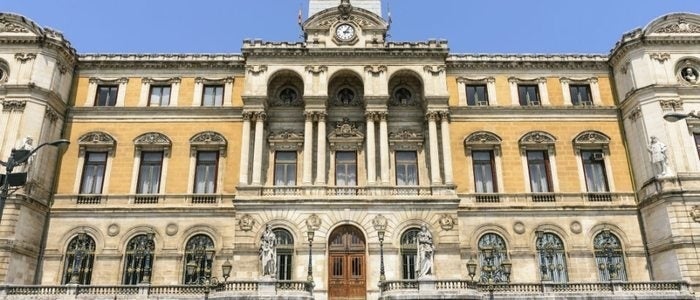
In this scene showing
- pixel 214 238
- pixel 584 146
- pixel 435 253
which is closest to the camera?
pixel 435 253

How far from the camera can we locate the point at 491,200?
98.9 feet

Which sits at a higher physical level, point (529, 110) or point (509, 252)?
point (529, 110)

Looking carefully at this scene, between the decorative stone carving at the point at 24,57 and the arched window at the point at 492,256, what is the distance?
26816 mm

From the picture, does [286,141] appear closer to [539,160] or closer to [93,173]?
[93,173]

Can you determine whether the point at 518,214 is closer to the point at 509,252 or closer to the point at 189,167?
the point at 509,252

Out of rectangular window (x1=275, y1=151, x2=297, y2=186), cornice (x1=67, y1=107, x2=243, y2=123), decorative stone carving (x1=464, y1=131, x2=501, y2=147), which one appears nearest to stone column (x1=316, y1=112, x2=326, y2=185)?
rectangular window (x1=275, y1=151, x2=297, y2=186)

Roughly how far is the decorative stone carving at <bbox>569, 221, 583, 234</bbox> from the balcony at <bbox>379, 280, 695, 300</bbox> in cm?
475

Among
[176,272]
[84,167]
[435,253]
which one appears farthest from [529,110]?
[84,167]

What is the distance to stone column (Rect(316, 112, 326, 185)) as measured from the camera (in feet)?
96.5

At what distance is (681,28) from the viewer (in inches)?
1245

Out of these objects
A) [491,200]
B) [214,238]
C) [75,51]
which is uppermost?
[75,51]

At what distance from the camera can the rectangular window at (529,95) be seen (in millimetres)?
32625

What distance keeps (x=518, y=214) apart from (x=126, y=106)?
76.2 ft

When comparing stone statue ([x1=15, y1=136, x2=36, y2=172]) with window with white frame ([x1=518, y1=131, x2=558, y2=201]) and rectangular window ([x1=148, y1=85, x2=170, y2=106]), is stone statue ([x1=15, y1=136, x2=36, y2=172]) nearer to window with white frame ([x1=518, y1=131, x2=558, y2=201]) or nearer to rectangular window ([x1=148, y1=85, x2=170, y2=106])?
rectangular window ([x1=148, y1=85, x2=170, y2=106])
